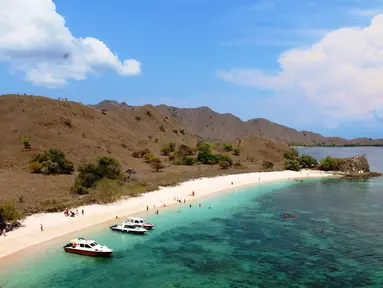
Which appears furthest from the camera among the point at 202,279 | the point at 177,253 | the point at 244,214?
the point at 244,214

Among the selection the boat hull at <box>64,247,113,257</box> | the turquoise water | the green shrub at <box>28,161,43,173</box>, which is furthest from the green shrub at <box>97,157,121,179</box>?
the boat hull at <box>64,247,113,257</box>

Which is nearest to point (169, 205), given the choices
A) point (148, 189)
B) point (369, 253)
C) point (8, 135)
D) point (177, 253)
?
point (148, 189)

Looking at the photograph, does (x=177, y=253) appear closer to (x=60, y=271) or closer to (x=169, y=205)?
(x=60, y=271)

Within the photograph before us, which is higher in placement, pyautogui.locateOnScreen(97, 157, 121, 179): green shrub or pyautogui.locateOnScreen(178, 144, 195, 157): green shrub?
pyautogui.locateOnScreen(178, 144, 195, 157): green shrub

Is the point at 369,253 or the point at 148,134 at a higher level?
the point at 148,134

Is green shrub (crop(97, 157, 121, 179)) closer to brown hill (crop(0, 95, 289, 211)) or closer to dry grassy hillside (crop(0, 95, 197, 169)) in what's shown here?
brown hill (crop(0, 95, 289, 211))

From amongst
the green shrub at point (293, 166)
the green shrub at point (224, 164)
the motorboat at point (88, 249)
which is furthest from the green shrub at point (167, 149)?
the motorboat at point (88, 249)

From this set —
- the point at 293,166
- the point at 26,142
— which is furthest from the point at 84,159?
the point at 293,166
